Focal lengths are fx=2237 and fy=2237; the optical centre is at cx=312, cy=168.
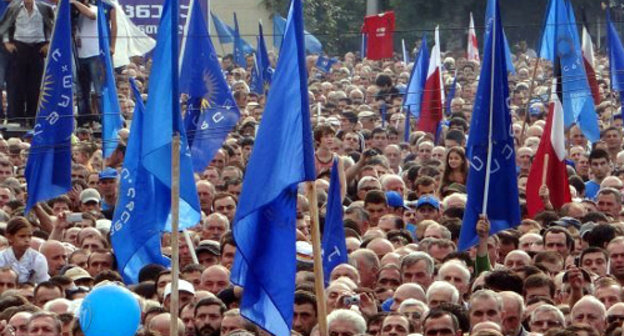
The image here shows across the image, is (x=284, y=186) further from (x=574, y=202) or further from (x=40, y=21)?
(x=40, y=21)

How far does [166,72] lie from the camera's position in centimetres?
1455

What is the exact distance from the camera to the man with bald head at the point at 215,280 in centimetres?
1525

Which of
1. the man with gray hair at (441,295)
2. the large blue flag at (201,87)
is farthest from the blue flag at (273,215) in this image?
the large blue flag at (201,87)

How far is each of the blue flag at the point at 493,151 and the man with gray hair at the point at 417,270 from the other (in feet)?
2.81

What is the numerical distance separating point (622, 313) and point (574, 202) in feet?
14.8

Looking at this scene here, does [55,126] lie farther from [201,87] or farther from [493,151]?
[493,151]

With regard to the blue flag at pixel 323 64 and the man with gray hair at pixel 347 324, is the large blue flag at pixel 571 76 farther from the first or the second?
the blue flag at pixel 323 64

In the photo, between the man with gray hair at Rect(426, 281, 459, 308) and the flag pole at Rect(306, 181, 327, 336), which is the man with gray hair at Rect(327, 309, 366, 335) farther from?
the flag pole at Rect(306, 181, 327, 336)

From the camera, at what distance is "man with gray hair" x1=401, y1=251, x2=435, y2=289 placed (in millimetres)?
15094

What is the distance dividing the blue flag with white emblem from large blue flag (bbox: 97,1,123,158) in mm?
4444

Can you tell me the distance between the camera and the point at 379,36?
32062mm

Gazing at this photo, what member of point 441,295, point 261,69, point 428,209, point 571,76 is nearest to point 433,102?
point 571,76

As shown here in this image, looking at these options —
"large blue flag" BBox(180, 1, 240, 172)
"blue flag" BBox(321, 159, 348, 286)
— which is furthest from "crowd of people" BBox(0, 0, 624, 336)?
"large blue flag" BBox(180, 1, 240, 172)

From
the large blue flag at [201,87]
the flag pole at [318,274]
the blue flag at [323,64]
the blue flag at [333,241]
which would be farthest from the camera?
the blue flag at [323,64]
